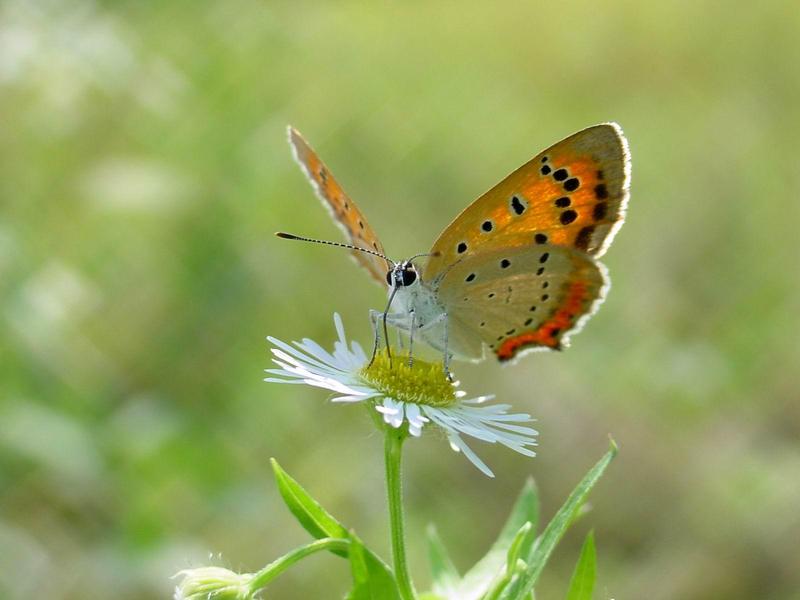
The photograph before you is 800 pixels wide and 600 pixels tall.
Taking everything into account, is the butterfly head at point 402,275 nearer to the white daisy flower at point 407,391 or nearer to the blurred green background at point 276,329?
the white daisy flower at point 407,391

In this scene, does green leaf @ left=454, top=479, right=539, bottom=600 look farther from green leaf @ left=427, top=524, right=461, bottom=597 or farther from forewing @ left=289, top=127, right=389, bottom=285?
forewing @ left=289, top=127, right=389, bottom=285

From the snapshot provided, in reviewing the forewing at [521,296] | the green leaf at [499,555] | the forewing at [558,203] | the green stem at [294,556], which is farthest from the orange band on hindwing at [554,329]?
the green stem at [294,556]

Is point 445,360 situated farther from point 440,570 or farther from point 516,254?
point 440,570

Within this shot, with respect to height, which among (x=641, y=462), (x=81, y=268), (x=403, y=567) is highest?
(x=81, y=268)

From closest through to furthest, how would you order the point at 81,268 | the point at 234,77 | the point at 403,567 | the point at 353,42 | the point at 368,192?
the point at 403,567 → the point at 81,268 → the point at 234,77 → the point at 368,192 → the point at 353,42

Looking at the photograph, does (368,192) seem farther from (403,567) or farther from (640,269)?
(403,567)

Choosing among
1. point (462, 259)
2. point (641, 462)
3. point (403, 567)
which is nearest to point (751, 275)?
point (641, 462)

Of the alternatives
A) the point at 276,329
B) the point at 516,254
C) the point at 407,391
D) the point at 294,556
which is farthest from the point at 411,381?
the point at 276,329
